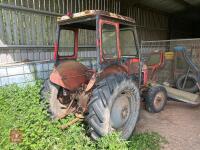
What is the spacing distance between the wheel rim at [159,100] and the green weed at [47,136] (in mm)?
1296

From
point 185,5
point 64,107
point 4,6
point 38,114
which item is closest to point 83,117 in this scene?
point 64,107

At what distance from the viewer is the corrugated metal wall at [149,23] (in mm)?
9672

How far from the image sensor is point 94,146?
2.79m

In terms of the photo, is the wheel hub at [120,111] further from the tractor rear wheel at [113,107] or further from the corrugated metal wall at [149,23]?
the corrugated metal wall at [149,23]

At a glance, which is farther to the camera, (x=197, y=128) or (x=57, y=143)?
(x=197, y=128)

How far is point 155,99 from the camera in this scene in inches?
183

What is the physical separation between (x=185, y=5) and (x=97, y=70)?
32.0 feet

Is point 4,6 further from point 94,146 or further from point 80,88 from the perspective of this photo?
point 94,146

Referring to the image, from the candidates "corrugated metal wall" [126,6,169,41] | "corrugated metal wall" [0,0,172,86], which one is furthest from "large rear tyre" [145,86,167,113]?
"corrugated metal wall" [126,6,169,41]

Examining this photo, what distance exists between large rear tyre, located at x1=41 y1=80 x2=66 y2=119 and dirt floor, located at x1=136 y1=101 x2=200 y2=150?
1.44 meters

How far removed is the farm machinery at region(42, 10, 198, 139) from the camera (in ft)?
9.51

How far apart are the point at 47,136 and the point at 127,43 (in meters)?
2.11

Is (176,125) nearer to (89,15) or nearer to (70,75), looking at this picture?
(70,75)

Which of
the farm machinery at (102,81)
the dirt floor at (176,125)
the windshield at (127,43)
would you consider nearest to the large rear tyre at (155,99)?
the dirt floor at (176,125)
